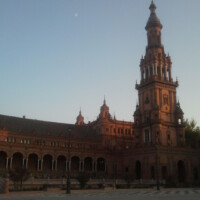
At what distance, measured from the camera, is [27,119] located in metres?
94.0

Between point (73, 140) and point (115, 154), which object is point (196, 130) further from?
point (73, 140)

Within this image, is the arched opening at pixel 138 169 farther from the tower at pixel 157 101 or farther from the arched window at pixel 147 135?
the arched window at pixel 147 135

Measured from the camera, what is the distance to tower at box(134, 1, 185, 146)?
282 feet

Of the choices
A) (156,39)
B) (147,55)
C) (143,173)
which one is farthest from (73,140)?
(156,39)

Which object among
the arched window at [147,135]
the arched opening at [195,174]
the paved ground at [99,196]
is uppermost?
the arched window at [147,135]

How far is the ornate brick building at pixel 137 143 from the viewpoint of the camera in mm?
79750

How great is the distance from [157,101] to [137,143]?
47.1ft

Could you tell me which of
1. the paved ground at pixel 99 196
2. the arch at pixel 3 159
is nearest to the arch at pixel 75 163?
the arch at pixel 3 159

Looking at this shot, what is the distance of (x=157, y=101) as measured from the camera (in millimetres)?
87500

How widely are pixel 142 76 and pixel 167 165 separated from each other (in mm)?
30362

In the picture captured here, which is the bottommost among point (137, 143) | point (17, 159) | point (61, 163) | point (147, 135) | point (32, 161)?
point (61, 163)

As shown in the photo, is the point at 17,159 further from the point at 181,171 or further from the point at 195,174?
the point at 195,174

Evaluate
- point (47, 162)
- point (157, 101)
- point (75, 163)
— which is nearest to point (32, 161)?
point (47, 162)

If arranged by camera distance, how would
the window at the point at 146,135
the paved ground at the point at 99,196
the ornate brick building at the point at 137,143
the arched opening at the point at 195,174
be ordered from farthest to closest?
1. the window at the point at 146,135
2. the arched opening at the point at 195,174
3. the ornate brick building at the point at 137,143
4. the paved ground at the point at 99,196
